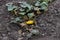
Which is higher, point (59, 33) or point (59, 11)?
point (59, 11)

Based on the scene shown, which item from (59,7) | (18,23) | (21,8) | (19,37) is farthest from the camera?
(59,7)

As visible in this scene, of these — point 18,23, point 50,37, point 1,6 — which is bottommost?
point 50,37

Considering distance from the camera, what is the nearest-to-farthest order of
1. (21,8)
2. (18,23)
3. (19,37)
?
(19,37), (18,23), (21,8)

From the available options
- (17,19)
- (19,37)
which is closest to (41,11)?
(17,19)

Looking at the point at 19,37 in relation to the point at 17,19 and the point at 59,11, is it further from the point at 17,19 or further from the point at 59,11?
the point at 59,11

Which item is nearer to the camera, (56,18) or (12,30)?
(12,30)

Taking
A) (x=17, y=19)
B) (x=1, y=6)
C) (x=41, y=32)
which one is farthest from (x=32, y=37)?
(x=1, y=6)

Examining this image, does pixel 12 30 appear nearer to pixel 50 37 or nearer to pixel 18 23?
pixel 18 23
